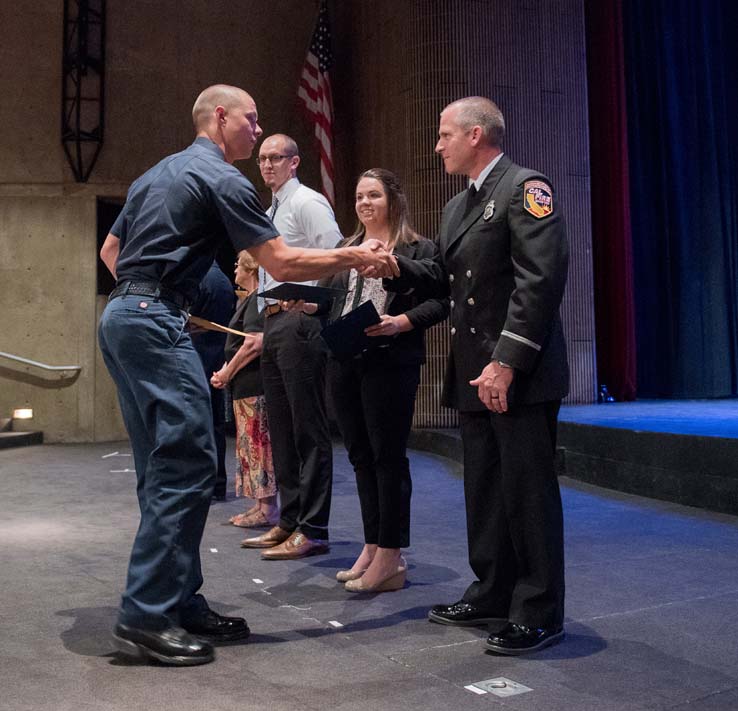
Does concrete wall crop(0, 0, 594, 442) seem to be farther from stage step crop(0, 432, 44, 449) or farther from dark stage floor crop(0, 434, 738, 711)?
dark stage floor crop(0, 434, 738, 711)

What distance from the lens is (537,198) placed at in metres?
2.23

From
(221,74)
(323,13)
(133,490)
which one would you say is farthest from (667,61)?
(133,490)

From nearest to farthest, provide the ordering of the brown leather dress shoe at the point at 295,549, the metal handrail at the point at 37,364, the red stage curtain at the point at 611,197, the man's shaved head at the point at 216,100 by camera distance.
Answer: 1. the man's shaved head at the point at 216,100
2. the brown leather dress shoe at the point at 295,549
3. the red stage curtain at the point at 611,197
4. the metal handrail at the point at 37,364

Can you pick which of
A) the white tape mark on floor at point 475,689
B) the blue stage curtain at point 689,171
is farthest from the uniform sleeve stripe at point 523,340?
the blue stage curtain at point 689,171

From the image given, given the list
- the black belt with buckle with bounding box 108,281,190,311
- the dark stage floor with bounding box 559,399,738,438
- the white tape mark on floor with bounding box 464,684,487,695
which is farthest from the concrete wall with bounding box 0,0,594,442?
the white tape mark on floor with bounding box 464,684,487,695

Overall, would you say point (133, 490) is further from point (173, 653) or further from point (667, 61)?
point (667, 61)

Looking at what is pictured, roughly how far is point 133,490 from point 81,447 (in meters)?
2.70

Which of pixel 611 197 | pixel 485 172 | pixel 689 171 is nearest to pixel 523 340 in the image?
pixel 485 172

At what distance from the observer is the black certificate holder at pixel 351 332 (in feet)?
8.42

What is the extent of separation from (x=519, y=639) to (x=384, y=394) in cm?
88

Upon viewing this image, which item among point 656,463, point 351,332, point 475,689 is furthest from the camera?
point 656,463

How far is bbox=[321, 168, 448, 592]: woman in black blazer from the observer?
2.76 m

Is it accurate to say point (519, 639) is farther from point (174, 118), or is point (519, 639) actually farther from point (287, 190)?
point (174, 118)

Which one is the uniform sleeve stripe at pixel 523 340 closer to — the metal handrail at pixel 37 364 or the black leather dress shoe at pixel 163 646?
the black leather dress shoe at pixel 163 646
